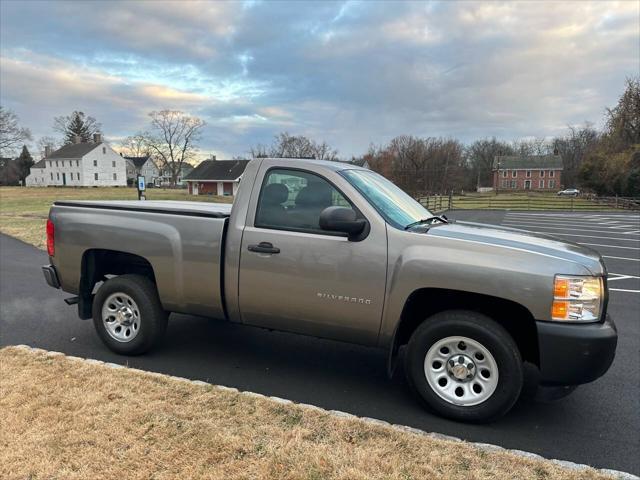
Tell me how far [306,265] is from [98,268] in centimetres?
239

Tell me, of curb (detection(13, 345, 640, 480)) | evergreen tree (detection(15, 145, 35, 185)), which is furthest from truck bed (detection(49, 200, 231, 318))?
evergreen tree (detection(15, 145, 35, 185))

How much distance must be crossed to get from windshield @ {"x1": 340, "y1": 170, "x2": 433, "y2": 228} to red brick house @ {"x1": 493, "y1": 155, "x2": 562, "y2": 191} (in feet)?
278

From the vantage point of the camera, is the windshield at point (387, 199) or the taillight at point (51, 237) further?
the taillight at point (51, 237)

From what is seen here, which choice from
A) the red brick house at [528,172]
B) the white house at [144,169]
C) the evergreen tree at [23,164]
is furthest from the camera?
the white house at [144,169]

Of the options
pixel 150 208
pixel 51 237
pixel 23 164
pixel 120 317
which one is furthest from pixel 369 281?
pixel 23 164

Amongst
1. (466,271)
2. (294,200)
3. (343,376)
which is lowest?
(343,376)

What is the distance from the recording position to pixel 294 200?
386cm

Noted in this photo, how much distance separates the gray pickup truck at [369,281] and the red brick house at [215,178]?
192 feet

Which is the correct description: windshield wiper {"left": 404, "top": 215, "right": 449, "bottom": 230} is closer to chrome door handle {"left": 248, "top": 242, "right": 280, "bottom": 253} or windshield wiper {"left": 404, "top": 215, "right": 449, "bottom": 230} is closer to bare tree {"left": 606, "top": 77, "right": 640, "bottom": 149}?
chrome door handle {"left": 248, "top": 242, "right": 280, "bottom": 253}

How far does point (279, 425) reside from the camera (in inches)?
122

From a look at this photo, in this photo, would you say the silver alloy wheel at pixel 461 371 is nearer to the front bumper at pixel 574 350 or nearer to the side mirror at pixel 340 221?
the front bumper at pixel 574 350

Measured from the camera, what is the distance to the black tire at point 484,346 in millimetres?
3188

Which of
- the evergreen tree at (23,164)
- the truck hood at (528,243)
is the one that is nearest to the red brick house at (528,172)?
the truck hood at (528,243)

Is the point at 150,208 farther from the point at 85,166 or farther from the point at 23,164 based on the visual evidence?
the point at 23,164
